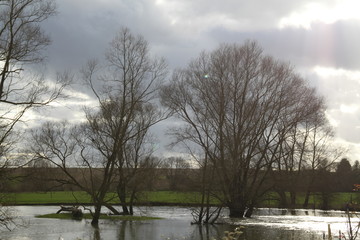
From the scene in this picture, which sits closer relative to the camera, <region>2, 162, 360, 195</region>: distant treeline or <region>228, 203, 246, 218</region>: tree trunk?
<region>2, 162, 360, 195</region>: distant treeline

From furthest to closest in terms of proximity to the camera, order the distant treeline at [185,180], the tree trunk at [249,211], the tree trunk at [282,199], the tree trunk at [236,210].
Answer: the tree trunk at [282,199]
the tree trunk at [249,211]
the tree trunk at [236,210]
the distant treeline at [185,180]

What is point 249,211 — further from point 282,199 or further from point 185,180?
point 282,199

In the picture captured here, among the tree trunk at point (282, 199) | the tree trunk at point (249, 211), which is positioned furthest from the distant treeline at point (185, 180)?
the tree trunk at point (249, 211)

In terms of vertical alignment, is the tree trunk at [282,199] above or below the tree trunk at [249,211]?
above

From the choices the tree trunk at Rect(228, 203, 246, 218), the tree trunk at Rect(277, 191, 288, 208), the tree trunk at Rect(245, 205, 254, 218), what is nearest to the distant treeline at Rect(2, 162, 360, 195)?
the tree trunk at Rect(277, 191, 288, 208)

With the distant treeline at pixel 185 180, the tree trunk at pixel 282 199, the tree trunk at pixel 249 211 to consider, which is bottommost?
the tree trunk at pixel 249 211

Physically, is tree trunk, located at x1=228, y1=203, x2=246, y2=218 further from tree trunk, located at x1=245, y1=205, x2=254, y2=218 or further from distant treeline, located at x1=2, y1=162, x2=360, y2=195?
distant treeline, located at x1=2, y1=162, x2=360, y2=195

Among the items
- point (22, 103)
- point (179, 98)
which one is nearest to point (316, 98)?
point (179, 98)

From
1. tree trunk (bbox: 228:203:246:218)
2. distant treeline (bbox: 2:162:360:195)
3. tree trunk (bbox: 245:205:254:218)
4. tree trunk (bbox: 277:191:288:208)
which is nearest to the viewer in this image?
distant treeline (bbox: 2:162:360:195)

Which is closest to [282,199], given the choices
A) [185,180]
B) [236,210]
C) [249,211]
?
[249,211]

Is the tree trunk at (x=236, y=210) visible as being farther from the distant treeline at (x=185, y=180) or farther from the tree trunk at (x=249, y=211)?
the distant treeline at (x=185, y=180)

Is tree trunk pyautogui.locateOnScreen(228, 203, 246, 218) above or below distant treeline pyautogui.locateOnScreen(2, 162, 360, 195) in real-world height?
below

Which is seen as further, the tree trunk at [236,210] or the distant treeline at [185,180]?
the tree trunk at [236,210]

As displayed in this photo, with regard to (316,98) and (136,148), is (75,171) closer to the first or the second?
(136,148)
